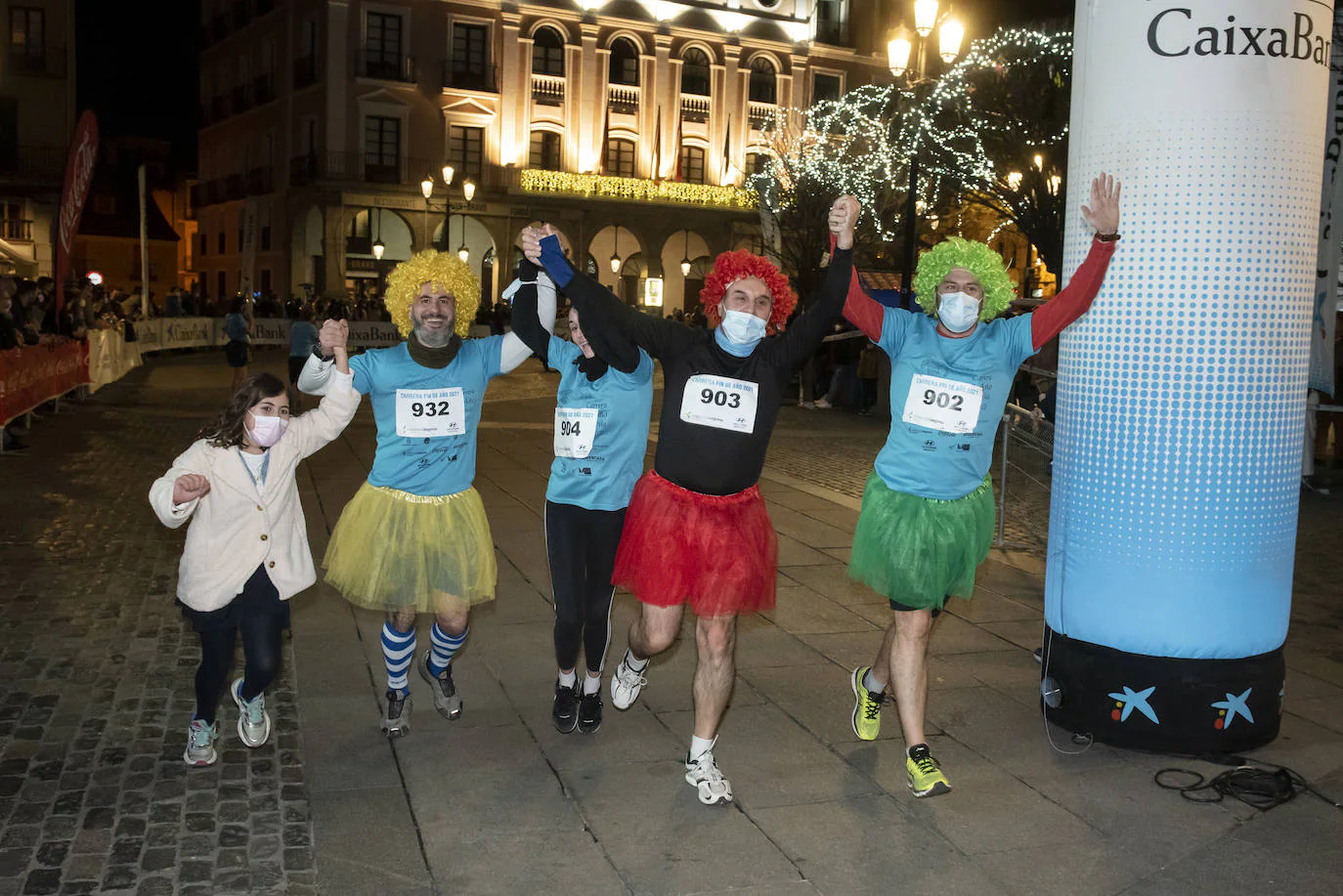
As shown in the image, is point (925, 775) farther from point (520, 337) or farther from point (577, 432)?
point (520, 337)

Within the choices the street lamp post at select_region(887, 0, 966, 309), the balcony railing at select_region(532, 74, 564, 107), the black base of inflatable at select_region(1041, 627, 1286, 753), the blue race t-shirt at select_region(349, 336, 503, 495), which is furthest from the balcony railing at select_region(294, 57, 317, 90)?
the black base of inflatable at select_region(1041, 627, 1286, 753)

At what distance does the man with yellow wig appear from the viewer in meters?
5.27

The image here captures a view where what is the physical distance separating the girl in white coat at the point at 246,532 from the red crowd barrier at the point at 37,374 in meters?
10.8

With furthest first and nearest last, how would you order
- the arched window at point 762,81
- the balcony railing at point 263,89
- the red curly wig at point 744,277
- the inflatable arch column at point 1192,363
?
the arched window at point 762,81 → the balcony railing at point 263,89 → the inflatable arch column at point 1192,363 → the red curly wig at point 744,277

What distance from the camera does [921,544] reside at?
5.06 meters

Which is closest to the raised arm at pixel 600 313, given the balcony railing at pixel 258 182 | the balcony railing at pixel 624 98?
the balcony railing at pixel 624 98

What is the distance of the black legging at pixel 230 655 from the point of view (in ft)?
16.7

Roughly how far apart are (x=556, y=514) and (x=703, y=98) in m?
48.7

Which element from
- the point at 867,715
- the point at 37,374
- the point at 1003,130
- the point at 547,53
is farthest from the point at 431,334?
the point at 547,53

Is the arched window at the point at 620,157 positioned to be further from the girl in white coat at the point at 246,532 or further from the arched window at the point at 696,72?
the girl in white coat at the point at 246,532

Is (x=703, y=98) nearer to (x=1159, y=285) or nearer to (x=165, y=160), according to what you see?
(x=165, y=160)

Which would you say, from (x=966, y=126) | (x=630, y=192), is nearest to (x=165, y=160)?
(x=630, y=192)

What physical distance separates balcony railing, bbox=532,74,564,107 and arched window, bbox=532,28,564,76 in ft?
0.70

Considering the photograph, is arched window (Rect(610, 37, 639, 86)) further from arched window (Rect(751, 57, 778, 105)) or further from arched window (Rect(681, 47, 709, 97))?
arched window (Rect(751, 57, 778, 105))
